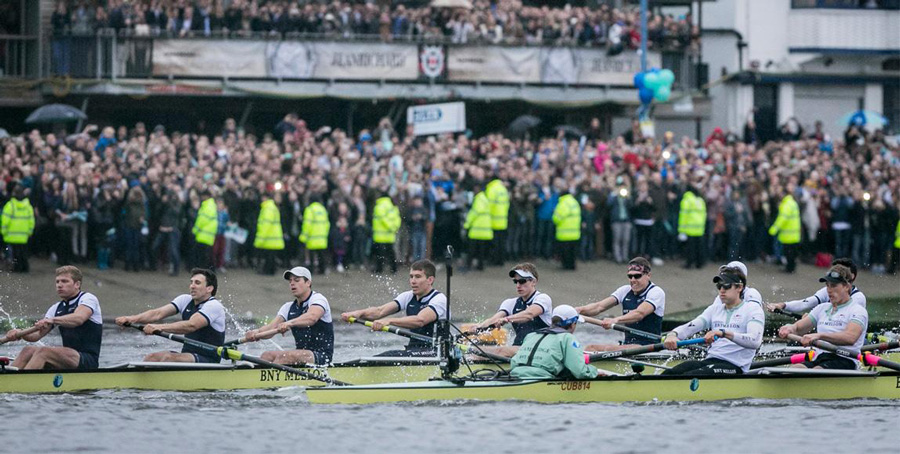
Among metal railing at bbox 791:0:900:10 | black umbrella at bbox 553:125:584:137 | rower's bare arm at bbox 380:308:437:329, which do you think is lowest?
rower's bare arm at bbox 380:308:437:329

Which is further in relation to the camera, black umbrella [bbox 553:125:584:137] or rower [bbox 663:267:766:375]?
black umbrella [bbox 553:125:584:137]

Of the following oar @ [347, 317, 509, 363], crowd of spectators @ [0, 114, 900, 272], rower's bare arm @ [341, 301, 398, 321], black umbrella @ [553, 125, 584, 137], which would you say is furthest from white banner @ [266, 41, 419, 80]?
oar @ [347, 317, 509, 363]

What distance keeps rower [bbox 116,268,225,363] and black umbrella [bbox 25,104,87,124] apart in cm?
1298

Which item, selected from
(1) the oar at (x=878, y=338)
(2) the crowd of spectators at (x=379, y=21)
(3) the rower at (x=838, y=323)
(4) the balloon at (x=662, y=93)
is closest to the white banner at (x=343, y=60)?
(2) the crowd of spectators at (x=379, y=21)

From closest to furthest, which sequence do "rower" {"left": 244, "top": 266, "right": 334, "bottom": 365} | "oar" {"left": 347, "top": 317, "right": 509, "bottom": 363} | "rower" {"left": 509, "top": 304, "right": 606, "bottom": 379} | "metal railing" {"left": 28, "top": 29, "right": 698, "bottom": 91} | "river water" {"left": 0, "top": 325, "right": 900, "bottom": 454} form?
"river water" {"left": 0, "top": 325, "right": 900, "bottom": 454}, "rower" {"left": 509, "top": 304, "right": 606, "bottom": 379}, "oar" {"left": 347, "top": 317, "right": 509, "bottom": 363}, "rower" {"left": 244, "top": 266, "right": 334, "bottom": 365}, "metal railing" {"left": 28, "top": 29, "right": 698, "bottom": 91}

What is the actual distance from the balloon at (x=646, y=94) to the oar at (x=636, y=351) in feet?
57.9

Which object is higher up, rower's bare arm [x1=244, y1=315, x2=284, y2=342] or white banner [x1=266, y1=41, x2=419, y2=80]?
white banner [x1=266, y1=41, x2=419, y2=80]

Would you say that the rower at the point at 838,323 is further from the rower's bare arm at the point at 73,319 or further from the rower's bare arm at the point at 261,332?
the rower's bare arm at the point at 73,319

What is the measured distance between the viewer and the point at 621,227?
107 feet

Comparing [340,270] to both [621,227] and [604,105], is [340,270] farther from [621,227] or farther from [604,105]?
[604,105]

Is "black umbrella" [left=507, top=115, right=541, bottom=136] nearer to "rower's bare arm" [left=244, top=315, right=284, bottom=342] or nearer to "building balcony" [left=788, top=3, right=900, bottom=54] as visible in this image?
"building balcony" [left=788, top=3, right=900, bottom=54]

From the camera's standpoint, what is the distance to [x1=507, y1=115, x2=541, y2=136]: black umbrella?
35656mm

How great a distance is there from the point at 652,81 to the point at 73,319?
65.0 ft

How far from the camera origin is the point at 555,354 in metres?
17.8
